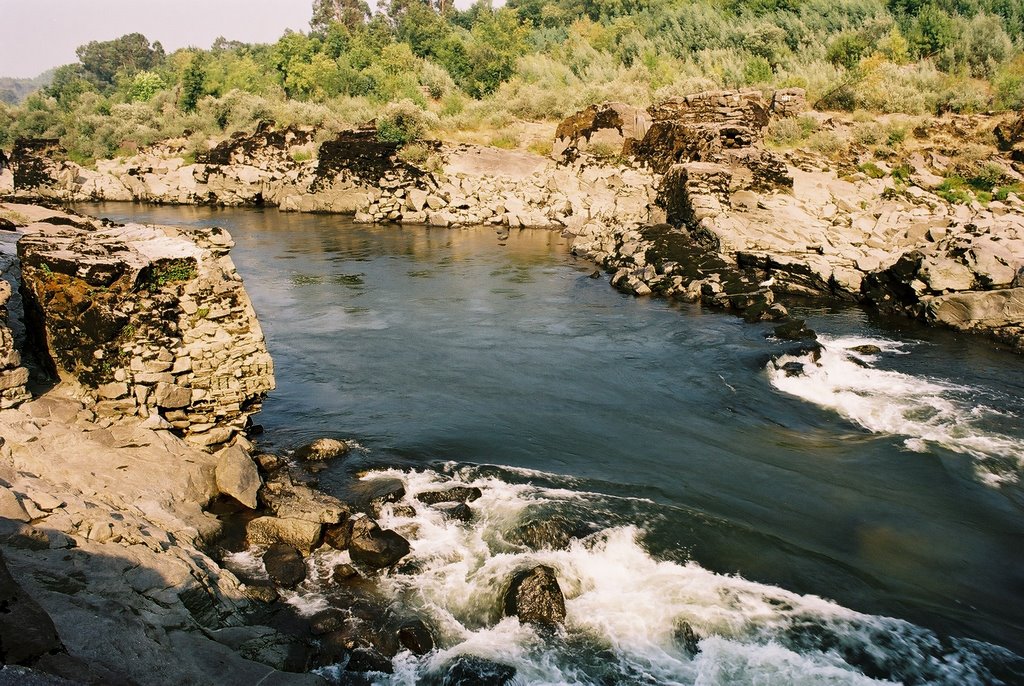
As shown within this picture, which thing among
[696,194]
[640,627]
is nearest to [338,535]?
[640,627]

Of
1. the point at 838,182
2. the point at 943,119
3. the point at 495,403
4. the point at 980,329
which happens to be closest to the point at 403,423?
the point at 495,403

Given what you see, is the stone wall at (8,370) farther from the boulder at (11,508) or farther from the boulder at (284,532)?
the boulder at (284,532)

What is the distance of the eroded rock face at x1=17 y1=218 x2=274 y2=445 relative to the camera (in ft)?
37.3

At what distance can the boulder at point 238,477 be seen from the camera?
1098cm

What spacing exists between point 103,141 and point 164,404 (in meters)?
61.6

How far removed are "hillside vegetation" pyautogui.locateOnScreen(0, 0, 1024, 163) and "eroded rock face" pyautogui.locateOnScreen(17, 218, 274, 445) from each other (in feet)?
125

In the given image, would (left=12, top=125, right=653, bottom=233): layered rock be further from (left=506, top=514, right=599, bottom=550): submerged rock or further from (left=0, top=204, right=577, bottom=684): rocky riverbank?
(left=506, top=514, right=599, bottom=550): submerged rock

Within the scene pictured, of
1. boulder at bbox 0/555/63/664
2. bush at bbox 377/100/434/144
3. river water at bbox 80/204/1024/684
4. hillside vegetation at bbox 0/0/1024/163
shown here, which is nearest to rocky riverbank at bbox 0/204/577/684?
boulder at bbox 0/555/63/664

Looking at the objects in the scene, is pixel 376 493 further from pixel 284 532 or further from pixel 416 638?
pixel 416 638

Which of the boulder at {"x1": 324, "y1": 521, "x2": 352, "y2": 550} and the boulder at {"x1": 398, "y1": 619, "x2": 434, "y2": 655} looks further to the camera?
the boulder at {"x1": 324, "y1": 521, "x2": 352, "y2": 550}

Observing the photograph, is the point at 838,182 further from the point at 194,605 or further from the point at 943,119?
the point at 194,605

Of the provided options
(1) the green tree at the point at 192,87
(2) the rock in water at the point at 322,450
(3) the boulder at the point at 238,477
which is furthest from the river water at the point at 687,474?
(1) the green tree at the point at 192,87

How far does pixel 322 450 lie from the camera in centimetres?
1325

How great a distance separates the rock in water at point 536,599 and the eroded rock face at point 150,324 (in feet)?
21.3
